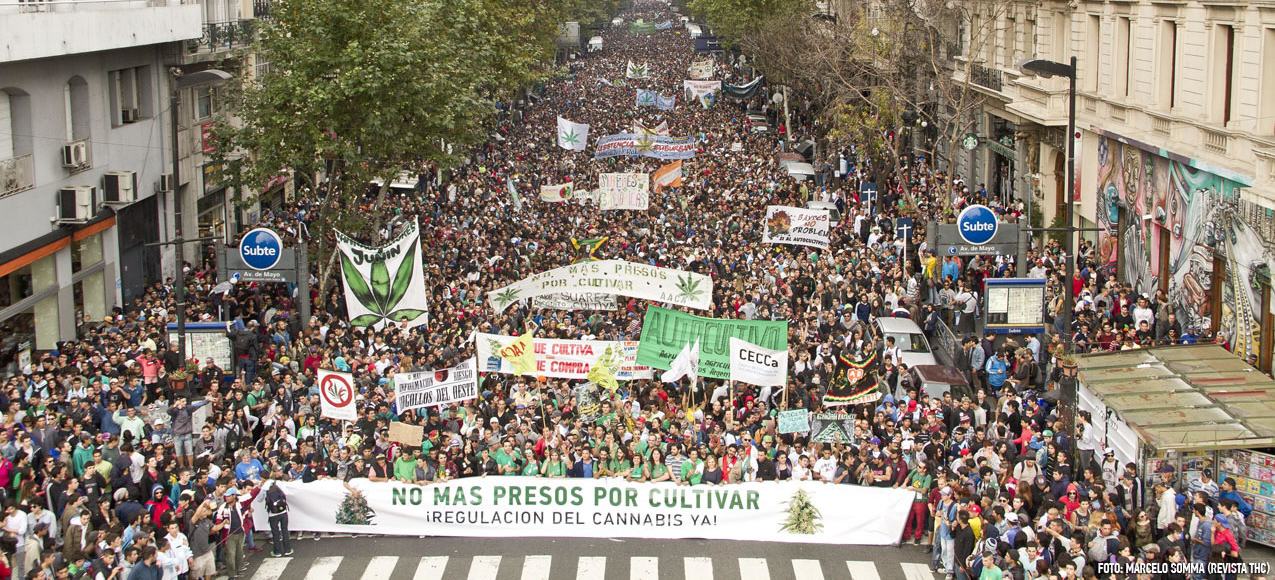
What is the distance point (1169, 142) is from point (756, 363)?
11755 mm

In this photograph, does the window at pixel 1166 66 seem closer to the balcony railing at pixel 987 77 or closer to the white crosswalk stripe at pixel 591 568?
the balcony railing at pixel 987 77

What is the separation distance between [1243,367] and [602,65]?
309 feet

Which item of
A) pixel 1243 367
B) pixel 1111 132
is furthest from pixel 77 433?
pixel 1111 132

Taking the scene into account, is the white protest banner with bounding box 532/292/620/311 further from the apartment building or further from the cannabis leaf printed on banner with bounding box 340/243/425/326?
the apartment building

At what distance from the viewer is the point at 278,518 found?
18.7m

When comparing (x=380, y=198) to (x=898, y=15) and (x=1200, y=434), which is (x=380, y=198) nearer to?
(x=898, y=15)

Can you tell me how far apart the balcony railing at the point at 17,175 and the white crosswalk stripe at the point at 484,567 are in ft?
47.9

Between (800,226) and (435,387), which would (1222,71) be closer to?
(800,226)

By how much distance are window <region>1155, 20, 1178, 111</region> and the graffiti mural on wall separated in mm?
1152

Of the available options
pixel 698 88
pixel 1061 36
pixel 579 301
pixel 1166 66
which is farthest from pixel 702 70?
pixel 579 301

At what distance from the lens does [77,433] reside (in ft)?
67.0

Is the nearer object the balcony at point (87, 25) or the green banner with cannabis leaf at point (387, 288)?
the green banner with cannabis leaf at point (387, 288)

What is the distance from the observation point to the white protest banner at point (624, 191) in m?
39.7

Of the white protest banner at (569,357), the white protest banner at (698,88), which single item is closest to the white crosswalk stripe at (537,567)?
the white protest banner at (569,357)
